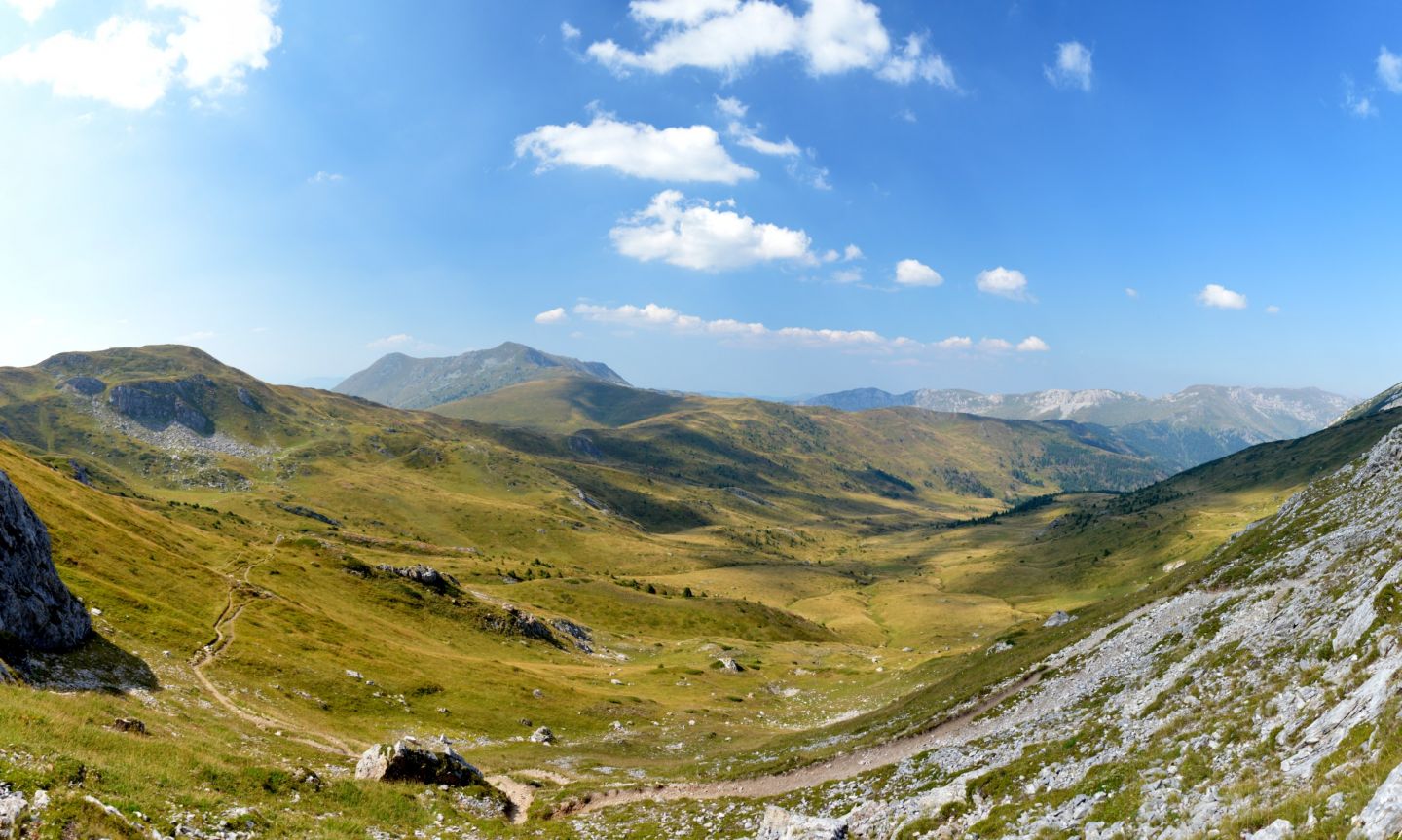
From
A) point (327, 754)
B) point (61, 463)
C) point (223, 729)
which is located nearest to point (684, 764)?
point (327, 754)

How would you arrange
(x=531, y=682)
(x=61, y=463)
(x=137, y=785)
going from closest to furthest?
(x=137, y=785) → (x=531, y=682) → (x=61, y=463)

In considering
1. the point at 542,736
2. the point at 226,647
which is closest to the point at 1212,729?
the point at 542,736

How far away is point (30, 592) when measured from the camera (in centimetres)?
4225

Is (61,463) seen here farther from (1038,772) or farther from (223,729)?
(1038,772)

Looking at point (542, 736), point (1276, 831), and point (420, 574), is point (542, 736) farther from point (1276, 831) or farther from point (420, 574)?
point (1276, 831)

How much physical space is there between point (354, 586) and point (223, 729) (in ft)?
242

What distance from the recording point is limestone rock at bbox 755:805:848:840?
26.7 m

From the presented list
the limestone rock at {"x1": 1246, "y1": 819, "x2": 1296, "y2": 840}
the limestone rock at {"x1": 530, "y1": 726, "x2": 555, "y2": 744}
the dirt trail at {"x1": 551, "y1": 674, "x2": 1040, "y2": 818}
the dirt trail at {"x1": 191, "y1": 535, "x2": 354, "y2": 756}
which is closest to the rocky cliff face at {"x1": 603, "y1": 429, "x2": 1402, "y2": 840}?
the limestone rock at {"x1": 1246, "y1": 819, "x2": 1296, "y2": 840}

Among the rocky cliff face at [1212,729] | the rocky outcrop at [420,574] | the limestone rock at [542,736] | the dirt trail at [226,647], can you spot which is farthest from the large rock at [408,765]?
the rocky outcrop at [420,574]

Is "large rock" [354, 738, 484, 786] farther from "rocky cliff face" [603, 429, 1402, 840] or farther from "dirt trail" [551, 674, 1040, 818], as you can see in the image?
"rocky cliff face" [603, 429, 1402, 840]

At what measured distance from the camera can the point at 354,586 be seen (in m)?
106

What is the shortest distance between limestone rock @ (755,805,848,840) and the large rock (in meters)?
22.1

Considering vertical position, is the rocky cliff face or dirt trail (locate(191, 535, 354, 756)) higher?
the rocky cliff face

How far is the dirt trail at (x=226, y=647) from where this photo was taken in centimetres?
4481
